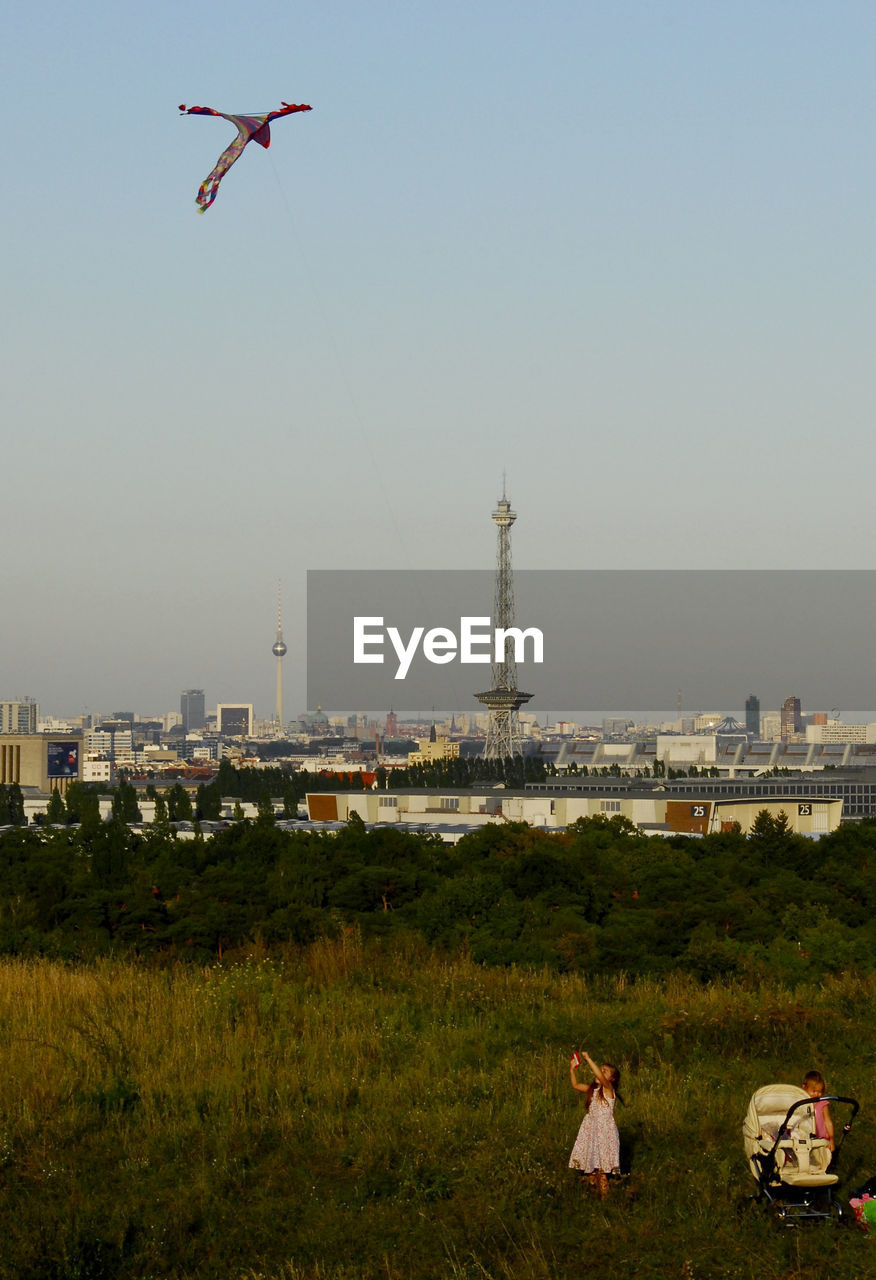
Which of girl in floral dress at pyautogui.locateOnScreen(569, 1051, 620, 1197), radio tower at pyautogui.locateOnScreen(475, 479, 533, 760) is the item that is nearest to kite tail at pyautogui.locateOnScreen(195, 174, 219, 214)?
girl in floral dress at pyautogui.locateOnScreen(569, 1051, 620, 1197)

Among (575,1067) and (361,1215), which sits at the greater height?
(575,1067)

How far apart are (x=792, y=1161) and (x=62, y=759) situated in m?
174

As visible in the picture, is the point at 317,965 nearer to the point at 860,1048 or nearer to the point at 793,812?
the point at 860,1048

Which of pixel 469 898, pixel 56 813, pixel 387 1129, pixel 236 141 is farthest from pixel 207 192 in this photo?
pixel 56 813

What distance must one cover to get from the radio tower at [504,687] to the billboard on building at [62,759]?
52905 millimetres

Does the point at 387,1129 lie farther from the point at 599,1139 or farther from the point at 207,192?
the point at 207,192

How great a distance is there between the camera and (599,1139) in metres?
9.41

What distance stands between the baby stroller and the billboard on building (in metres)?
172

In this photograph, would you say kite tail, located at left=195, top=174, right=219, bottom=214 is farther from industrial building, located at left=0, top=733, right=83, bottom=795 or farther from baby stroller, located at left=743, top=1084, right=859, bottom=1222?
industrial building, located at left=0, top=733, right=83, bottom=795

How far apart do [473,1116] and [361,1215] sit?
1.87 m

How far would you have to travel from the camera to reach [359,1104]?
1166 cm

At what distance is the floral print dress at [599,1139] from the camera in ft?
30.7

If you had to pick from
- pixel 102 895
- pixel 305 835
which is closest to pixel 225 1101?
A: pixel 102 895

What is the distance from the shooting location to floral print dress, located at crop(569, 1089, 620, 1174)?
935 cm
